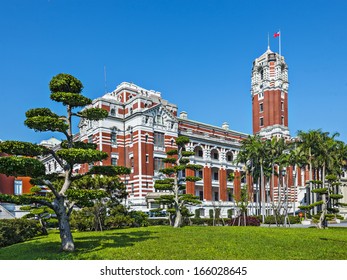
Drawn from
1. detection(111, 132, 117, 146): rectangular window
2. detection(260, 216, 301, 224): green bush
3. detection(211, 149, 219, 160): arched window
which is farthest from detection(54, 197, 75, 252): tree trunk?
detection(211, 149, 219, 160): arched window

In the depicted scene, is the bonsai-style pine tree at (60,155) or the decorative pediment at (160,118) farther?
the decorative pediment at (160,118)

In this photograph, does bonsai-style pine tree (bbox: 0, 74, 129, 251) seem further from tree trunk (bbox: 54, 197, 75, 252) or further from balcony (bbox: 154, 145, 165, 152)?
balcony (bbox: 154, 145, 165, 152)

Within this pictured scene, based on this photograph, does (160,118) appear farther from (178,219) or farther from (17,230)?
(17,230)

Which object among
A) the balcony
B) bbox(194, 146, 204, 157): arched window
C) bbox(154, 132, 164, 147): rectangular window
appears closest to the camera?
the balcony

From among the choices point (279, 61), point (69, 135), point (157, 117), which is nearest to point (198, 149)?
point (157, 117)

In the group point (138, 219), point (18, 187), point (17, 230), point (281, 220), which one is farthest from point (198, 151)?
point (17, 230)

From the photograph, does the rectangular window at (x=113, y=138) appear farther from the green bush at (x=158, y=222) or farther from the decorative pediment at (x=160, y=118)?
the green bush at (x=158, y=222)

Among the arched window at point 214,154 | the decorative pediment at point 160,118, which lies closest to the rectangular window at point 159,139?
the decorative pediment at point 160,118

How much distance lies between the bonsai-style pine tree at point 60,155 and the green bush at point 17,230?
741cm

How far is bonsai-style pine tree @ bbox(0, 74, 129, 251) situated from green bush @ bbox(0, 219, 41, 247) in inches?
292

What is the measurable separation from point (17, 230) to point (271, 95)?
170 feet

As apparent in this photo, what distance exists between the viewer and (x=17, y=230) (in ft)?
72.7

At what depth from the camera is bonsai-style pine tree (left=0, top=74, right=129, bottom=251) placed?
13484 millimetres

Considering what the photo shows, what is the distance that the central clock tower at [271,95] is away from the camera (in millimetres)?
63625
